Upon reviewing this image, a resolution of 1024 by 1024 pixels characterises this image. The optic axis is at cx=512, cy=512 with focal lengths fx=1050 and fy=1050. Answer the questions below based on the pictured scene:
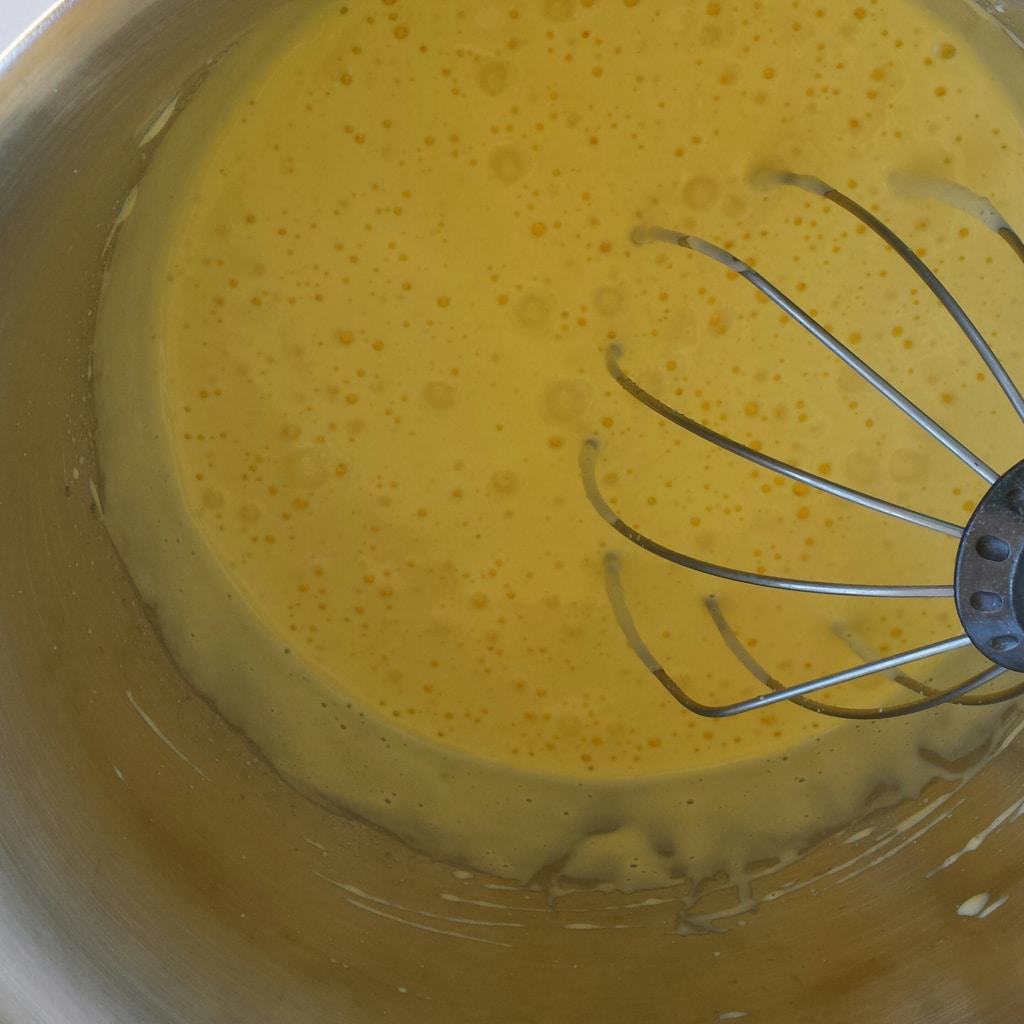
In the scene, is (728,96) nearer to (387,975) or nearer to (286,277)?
(286,277)

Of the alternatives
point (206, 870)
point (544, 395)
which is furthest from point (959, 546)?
point (206, 870)

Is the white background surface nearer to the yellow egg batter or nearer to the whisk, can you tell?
the yellow egg batter

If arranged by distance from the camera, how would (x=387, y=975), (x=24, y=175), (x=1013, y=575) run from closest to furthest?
(x=1013, y=575), (x=24, y=175), (x=387, y=975)

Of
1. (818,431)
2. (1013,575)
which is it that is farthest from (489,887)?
(1013,575)

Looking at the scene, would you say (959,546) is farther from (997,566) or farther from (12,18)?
(12,18)

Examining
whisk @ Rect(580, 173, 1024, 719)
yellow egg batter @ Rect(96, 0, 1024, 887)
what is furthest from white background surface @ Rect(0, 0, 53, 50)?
whisk @ Rect(580, 173, 1024, 719)

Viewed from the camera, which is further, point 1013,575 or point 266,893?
point 266,893
